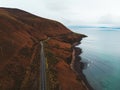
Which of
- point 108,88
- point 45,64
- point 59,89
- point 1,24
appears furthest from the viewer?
point 1,24

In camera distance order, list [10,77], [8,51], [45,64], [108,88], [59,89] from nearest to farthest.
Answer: [59,89], [10,77], [108,88], [45,64], [8,51]

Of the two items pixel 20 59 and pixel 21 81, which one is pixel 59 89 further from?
pixel 20 59

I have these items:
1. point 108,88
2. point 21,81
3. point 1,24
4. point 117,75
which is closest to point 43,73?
point 21,81

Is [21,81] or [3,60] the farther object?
[3,60]

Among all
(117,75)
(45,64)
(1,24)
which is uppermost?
(1,24)

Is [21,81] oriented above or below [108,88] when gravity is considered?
above

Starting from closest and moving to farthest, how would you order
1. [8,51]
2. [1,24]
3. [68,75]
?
1. [68,75]
2. [8,51]
3. [1,24]

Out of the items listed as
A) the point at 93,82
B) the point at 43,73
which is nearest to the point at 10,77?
the point at 43,73

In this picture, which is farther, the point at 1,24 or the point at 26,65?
the point at 1,24

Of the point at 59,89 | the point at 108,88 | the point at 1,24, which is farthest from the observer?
the point at 1,24

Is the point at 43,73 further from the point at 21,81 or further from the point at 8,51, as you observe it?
the point at 8,51
